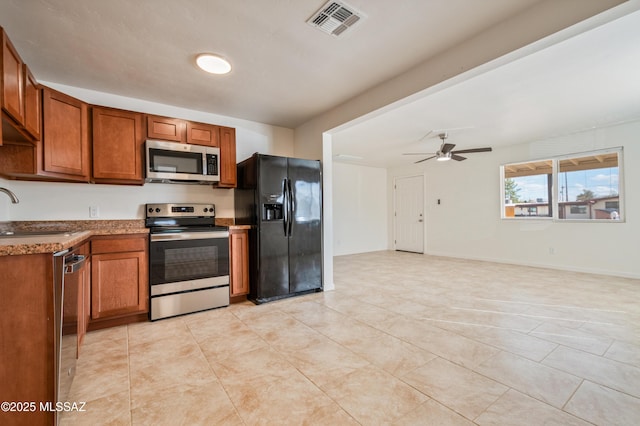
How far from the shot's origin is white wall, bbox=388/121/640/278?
429 cm

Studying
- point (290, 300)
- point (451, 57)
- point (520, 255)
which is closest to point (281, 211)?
point (290, 300)

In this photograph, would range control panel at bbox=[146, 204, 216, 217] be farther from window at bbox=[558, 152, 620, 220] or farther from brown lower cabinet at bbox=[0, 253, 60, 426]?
window at bbox=[558, 152, 620, 220]

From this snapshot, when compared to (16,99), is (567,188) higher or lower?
lower

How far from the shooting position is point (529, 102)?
3422 millimetres

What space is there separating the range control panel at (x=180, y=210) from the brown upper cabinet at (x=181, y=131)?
748 millimetres

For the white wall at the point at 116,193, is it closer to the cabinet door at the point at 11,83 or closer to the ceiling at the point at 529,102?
the cabinet door at the point at 11,83

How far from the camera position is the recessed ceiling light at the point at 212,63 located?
235 centimetres

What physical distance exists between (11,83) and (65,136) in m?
0.79

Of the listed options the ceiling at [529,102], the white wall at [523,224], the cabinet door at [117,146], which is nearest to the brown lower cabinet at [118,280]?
the cabinet door at [117,146]

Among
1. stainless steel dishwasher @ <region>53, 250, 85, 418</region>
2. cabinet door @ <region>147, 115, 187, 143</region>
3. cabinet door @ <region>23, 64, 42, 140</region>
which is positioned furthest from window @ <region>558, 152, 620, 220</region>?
cabinet door @ <region>23, 64, 42, 140</region>

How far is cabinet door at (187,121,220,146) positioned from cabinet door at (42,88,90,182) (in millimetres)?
906

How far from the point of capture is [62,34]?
2.04 meters

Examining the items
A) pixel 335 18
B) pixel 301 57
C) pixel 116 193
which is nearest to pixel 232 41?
pixel 301 57

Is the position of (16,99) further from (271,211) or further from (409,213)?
(409,213)
